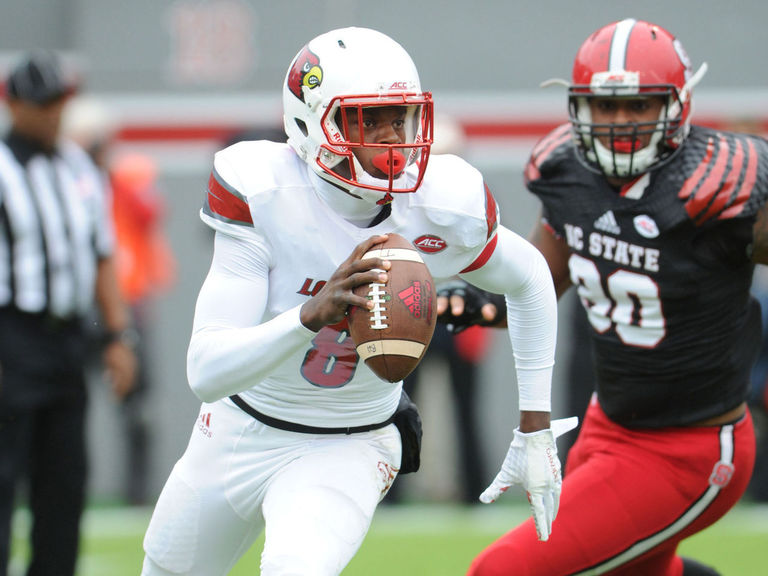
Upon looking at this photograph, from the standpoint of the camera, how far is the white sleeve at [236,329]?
2566mm

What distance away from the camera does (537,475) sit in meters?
3.02

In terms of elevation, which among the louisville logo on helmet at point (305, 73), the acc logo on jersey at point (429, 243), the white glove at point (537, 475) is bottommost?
the white glove at point (537, 475)

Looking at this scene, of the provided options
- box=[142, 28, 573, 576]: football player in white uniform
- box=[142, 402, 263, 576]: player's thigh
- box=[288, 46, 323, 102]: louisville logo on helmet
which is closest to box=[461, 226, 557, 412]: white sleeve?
box=[142, 28, 573, 576]: football player in white uniform

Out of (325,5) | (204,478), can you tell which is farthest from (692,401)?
(325,5)

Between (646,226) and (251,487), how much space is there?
1.21m

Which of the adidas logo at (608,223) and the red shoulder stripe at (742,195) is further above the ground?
the red shoulder stripe at (742,195)

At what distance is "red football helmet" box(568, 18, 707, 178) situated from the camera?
129 inches

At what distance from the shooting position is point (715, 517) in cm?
329

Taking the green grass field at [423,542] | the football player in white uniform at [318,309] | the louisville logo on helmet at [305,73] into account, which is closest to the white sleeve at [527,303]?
the football player in white uniform at [318,309]

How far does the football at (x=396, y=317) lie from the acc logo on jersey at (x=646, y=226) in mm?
847

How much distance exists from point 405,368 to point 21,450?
1.97m

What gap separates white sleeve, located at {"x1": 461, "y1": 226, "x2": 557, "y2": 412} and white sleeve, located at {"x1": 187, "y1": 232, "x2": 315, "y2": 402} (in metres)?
0.59

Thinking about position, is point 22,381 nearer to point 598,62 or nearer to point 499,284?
point 499,284

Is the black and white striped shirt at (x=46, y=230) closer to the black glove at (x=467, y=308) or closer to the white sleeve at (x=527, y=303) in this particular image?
the black glove at (x=467, y=308)
